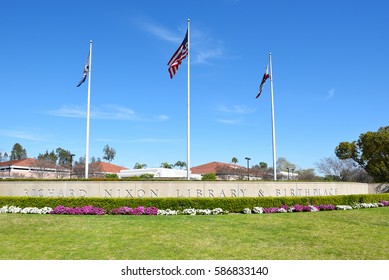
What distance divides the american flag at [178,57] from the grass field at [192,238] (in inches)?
370

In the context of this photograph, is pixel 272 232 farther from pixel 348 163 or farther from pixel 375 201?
pixel 348 163

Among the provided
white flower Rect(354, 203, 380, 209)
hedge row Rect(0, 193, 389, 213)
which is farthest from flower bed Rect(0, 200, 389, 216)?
white flower Rect(354, 203, 380, 209)

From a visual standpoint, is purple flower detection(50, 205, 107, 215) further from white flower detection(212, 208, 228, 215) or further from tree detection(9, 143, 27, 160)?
tree detection(9, 143, 27, 160)

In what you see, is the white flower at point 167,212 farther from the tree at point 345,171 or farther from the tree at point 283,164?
the tree at point 283,164

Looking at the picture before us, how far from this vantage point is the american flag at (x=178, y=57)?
20.0 meters

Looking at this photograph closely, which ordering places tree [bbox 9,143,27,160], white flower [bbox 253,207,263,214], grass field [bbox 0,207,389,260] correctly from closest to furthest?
1. grass field [bbox 0,207,389,260]
2. white flower [bbox 253,207,263,214]
3. tree [bbox 9,143,27,160]

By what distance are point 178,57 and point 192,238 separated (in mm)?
13123

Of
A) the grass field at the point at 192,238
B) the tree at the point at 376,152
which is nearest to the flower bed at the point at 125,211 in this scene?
the grass field at the point at 192,238

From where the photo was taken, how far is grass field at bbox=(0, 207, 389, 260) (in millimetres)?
8094

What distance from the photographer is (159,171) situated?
6719cm

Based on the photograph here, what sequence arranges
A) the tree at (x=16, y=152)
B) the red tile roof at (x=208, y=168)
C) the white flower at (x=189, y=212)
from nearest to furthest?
1. the white flower at (x=189, y=212)
2. the red tile roof at (x=208, y=168)
3. the tree at (x=16, y=152)

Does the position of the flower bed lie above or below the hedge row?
below

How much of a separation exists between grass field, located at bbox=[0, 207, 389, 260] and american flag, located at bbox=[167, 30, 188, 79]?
9.40m

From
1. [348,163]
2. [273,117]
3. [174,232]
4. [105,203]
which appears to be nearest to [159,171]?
[348,163]
